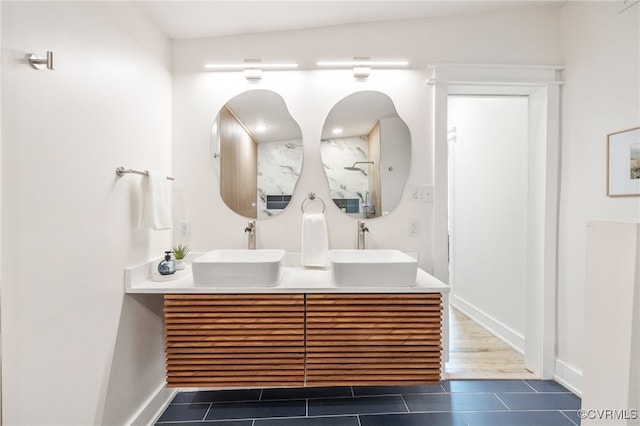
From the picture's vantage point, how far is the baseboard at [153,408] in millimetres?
1690

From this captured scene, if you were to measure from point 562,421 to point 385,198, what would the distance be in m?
1.60

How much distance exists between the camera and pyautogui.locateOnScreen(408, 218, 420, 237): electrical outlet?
219cm

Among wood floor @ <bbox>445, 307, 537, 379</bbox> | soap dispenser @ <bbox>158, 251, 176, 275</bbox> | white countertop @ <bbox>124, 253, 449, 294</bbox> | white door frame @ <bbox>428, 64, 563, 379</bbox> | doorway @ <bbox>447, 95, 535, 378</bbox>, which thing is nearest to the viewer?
white countertop @ <bbox>124, 253, 449, 294</bbox>

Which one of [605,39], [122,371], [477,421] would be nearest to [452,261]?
[477,421]

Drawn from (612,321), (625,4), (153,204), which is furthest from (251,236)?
(625,4)

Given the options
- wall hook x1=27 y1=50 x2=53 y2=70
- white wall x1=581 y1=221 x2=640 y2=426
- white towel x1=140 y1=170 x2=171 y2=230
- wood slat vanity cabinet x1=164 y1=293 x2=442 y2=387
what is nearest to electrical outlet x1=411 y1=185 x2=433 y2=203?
wood slat vanity cabinet x1=164 y1=293 x2=442 y2=387

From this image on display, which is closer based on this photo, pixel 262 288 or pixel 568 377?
pixel 262 288

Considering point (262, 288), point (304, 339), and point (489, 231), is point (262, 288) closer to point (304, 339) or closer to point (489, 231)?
point (304, 339)

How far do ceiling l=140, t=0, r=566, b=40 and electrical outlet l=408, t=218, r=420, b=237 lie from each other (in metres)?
1.36

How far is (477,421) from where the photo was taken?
5.89ft

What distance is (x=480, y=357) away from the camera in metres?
2.51

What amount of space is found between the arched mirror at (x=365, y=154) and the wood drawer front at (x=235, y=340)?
0.86 m

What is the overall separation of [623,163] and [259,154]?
6.92ft

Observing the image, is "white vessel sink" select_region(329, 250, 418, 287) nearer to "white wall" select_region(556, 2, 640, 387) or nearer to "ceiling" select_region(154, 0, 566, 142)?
"ceiling" select_region(154, 0, 566, 142)
